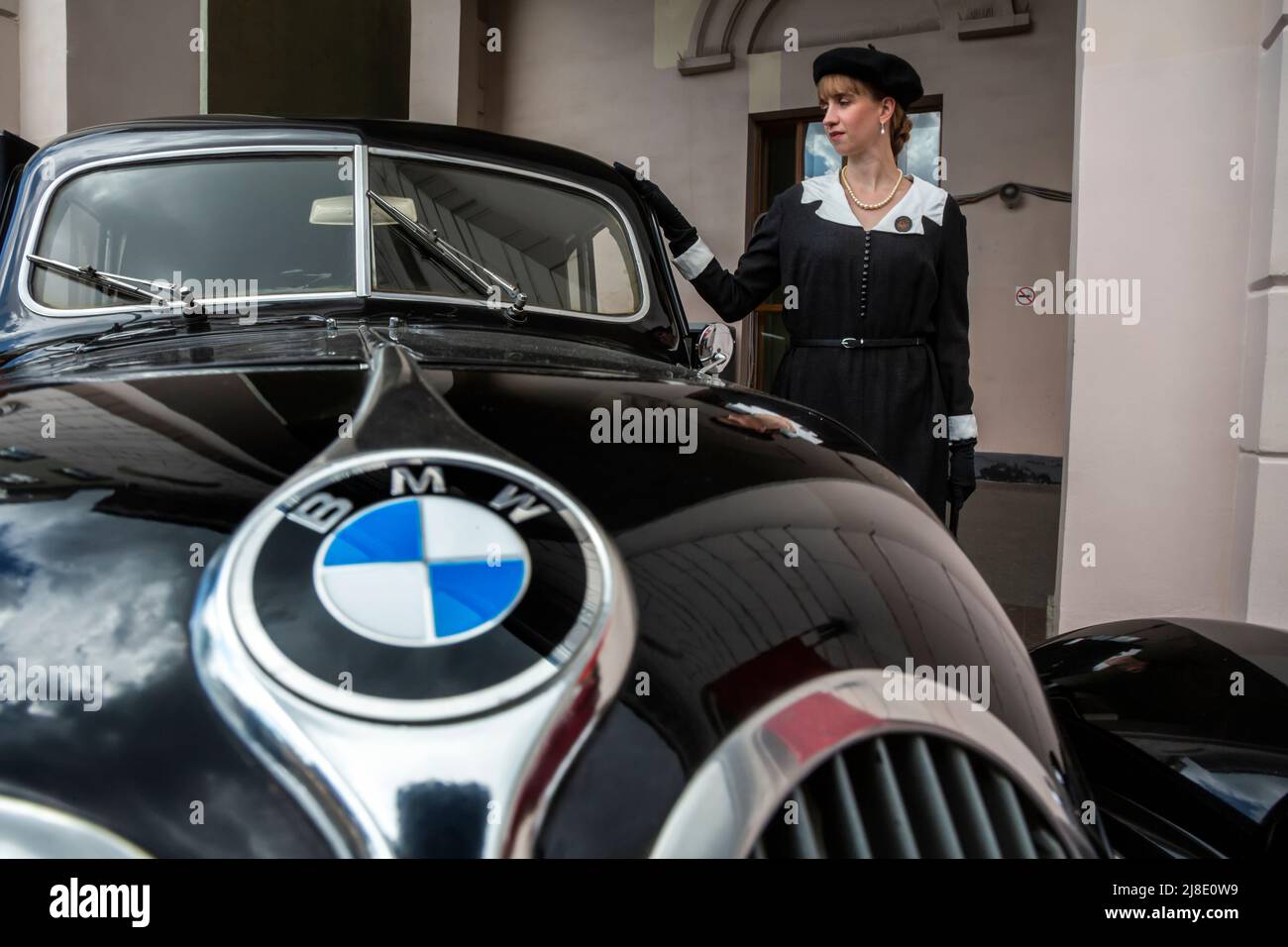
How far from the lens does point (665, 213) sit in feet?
7.79

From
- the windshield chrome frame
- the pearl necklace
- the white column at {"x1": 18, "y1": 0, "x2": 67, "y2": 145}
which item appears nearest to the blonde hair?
the pearl necklace

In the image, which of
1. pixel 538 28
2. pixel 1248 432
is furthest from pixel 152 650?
pixel 538 28

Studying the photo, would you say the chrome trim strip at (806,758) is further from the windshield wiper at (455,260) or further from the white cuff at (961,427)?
the white cuff at (961,427)

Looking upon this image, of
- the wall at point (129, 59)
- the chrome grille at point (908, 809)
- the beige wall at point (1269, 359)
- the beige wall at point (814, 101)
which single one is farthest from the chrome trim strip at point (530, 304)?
the beige wall at point (814, 101)

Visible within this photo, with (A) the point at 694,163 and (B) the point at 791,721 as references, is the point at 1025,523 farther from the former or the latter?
(B) the point at 791,721

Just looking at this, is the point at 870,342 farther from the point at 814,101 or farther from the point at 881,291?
the point at 814,101

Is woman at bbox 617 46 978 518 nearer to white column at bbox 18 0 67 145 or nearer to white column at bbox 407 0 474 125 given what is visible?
white column at bbox 18 0 67 145

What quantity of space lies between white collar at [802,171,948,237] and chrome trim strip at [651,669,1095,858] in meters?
1.64

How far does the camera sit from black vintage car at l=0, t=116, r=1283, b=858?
679 millimetres

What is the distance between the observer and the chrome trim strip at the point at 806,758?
2.32 ft

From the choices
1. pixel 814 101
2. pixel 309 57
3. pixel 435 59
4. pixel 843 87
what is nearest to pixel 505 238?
pixel 843 87

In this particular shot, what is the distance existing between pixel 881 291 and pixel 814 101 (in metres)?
5.33

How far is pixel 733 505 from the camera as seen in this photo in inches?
37.2
